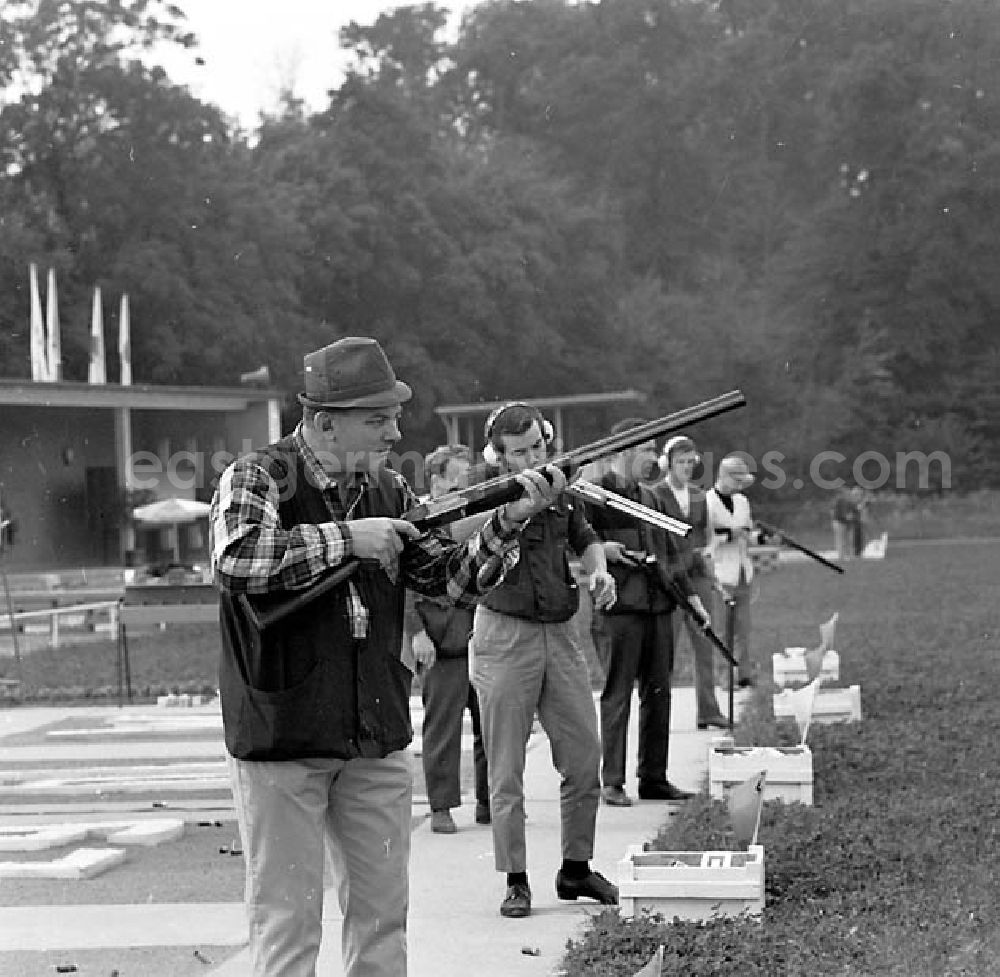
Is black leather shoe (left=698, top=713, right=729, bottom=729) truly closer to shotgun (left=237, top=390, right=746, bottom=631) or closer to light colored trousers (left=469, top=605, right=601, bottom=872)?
light colored trousers (left=469, top=605, right=601, bottom=872)

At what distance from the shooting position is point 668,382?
6694 cm

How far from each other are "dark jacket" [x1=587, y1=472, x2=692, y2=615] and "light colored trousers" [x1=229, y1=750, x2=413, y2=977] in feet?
17.3

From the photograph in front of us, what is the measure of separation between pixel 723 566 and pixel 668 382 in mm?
51675

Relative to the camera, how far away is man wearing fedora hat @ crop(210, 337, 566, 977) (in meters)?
5.09

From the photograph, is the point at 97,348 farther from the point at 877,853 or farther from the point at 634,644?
the point at 877,853

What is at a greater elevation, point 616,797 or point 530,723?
point 530,723

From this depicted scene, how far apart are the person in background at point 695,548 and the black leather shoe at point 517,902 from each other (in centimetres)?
526

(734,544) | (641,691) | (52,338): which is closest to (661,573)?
(641,691)

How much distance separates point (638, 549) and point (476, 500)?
19.3 feet

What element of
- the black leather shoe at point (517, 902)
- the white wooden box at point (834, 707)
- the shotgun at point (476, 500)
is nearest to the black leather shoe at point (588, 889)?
the black leather shoe at point (517, 902)

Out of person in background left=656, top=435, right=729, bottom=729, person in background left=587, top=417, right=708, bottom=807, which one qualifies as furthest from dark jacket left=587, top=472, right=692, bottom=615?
person in background left=656, top=435, right=729, bottom=729

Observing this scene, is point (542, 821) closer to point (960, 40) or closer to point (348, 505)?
point (348, 505)

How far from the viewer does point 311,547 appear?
5027mm

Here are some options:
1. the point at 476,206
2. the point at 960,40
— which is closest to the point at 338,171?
the point at 476,206
